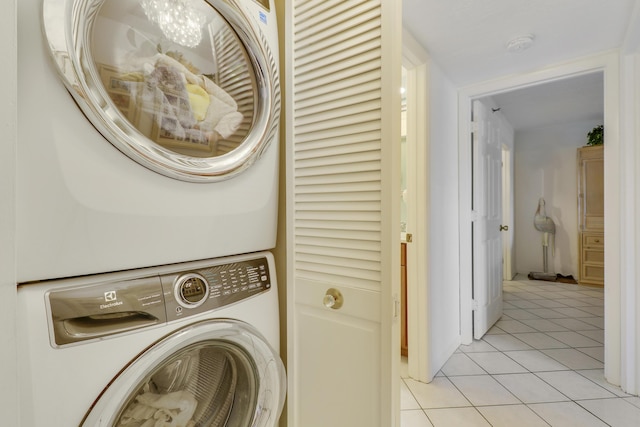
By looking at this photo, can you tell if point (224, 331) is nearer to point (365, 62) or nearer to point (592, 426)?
point (365, 62)

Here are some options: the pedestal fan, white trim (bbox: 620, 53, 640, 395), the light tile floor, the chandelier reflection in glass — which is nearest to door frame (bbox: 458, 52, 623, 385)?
white trim (bbox: 620, 53, 640, 395)

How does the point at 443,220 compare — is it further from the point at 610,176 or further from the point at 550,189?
the point at 550,189

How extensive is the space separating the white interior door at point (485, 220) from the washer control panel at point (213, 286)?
7.21 feet

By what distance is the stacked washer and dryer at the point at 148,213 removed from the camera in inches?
22.4

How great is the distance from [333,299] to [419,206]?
1233mm

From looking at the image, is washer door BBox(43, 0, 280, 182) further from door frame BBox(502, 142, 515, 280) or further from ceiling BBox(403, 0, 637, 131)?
door frame BBox(502, 142, 515, 280)

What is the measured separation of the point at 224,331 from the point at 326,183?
508mm

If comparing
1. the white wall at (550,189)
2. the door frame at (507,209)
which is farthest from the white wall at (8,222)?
the white wall at (550,189)

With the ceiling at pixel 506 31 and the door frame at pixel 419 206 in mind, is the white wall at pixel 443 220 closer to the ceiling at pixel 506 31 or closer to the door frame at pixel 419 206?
the door frame at pixel 419 206

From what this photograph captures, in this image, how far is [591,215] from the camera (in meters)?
4.12

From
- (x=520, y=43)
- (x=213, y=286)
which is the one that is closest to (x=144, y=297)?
(x=213, y=286)

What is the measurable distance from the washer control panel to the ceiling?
148 centimetres

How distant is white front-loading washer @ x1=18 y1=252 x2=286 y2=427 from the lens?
1.89 feet

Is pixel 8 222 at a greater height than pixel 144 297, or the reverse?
pixel 8 222
